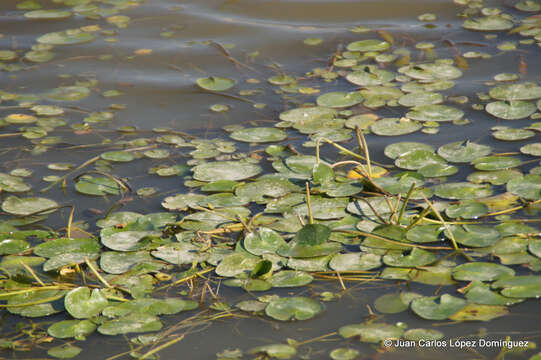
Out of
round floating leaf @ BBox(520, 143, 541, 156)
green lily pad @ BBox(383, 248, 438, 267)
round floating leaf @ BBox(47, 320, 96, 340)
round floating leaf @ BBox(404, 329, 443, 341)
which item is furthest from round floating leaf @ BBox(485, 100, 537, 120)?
round floating leaf @ BBox(47, 320, 96, 340)

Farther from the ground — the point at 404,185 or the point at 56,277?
the point at 404,185

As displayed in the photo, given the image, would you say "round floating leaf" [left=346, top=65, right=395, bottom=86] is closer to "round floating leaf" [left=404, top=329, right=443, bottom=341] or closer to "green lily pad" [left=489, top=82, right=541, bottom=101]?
"green lily pad" [left=489, top=82, right=541, bottom=101]

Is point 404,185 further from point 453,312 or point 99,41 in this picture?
point 99,41

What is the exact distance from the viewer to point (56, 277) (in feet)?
5.19

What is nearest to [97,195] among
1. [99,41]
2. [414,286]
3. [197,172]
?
[197,172]

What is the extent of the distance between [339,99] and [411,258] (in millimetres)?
1069

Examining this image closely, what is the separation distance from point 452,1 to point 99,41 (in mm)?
1902

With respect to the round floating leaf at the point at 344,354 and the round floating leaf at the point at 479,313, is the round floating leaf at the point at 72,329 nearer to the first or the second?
the round floating leaf at the point at 344,354

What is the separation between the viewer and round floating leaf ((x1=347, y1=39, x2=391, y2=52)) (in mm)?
2886

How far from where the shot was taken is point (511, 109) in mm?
2242

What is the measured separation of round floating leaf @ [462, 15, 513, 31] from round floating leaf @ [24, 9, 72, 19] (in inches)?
85.8

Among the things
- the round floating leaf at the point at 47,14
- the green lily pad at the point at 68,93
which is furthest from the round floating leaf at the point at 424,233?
the round floating leaf at the point at 47,14

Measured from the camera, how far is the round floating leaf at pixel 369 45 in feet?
9.47

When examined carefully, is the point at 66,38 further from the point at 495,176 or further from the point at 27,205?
the point at 495,176
